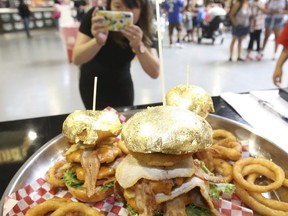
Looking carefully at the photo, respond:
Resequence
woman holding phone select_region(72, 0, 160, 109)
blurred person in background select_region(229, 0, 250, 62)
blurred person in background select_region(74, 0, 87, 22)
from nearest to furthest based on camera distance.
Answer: woman holding phone select_region(72, 0, 160, 109), blurred person in background select_region(229, 0, 250, 62), blurred person in background select_region(74, 0, 87, 22)

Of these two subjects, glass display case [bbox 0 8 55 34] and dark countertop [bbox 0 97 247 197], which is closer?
dark countertop [bbox 0 97 247 197]

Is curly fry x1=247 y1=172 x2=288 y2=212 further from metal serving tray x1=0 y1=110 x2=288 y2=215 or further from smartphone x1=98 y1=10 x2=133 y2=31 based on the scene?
smartphone x1=98 y1=10 x2=133 y2=31

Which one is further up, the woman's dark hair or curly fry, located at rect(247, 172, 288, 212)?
the woman's dark hair

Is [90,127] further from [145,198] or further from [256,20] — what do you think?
[256,20]

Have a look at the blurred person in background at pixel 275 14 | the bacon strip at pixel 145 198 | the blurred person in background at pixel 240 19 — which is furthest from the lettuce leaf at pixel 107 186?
the blurred person in background at pixel 275 14

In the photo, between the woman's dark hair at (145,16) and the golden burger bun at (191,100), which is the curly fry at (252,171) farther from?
the woman's dark hair at (145,16)

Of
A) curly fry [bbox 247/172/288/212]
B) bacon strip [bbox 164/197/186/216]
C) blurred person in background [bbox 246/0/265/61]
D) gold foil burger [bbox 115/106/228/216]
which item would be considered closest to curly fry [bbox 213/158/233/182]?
curly fry [bbox 247/172/288/212]

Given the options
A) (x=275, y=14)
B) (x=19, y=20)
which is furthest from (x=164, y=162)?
(x=19, y=20)
